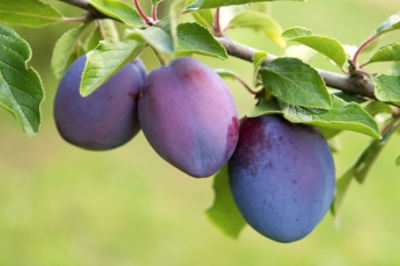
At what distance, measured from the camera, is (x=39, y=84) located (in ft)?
2.28

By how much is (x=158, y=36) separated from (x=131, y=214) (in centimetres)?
261

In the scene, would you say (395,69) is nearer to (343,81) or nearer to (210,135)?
(343,81)

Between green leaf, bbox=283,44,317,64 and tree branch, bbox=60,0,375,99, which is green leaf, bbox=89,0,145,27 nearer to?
tree branch, bbox=60,0,375,99

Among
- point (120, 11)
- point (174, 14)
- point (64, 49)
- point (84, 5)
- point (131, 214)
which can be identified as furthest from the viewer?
point (131, 214)

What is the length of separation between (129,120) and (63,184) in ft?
8.41

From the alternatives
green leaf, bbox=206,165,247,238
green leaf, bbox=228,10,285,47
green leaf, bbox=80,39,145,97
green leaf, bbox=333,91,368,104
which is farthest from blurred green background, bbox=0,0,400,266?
green leaf, bbox=80,39,145,97

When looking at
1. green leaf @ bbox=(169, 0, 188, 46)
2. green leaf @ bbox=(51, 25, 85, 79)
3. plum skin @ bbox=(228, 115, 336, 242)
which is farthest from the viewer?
green leaf @ bbox=(51, 25, 85, 79)

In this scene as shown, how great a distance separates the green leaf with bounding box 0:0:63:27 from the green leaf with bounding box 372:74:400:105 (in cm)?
46

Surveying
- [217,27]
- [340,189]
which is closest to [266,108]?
[217,27]

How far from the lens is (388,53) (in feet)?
2.54

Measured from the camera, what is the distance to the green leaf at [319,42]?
2.33ft

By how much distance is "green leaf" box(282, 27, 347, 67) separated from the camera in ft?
2.33

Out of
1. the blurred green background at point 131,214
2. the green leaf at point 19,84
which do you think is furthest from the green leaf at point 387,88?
the blurred green background at point 131,214

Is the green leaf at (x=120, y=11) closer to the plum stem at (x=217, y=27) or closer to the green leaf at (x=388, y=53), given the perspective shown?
the plum stem at (x=217, y=27)
